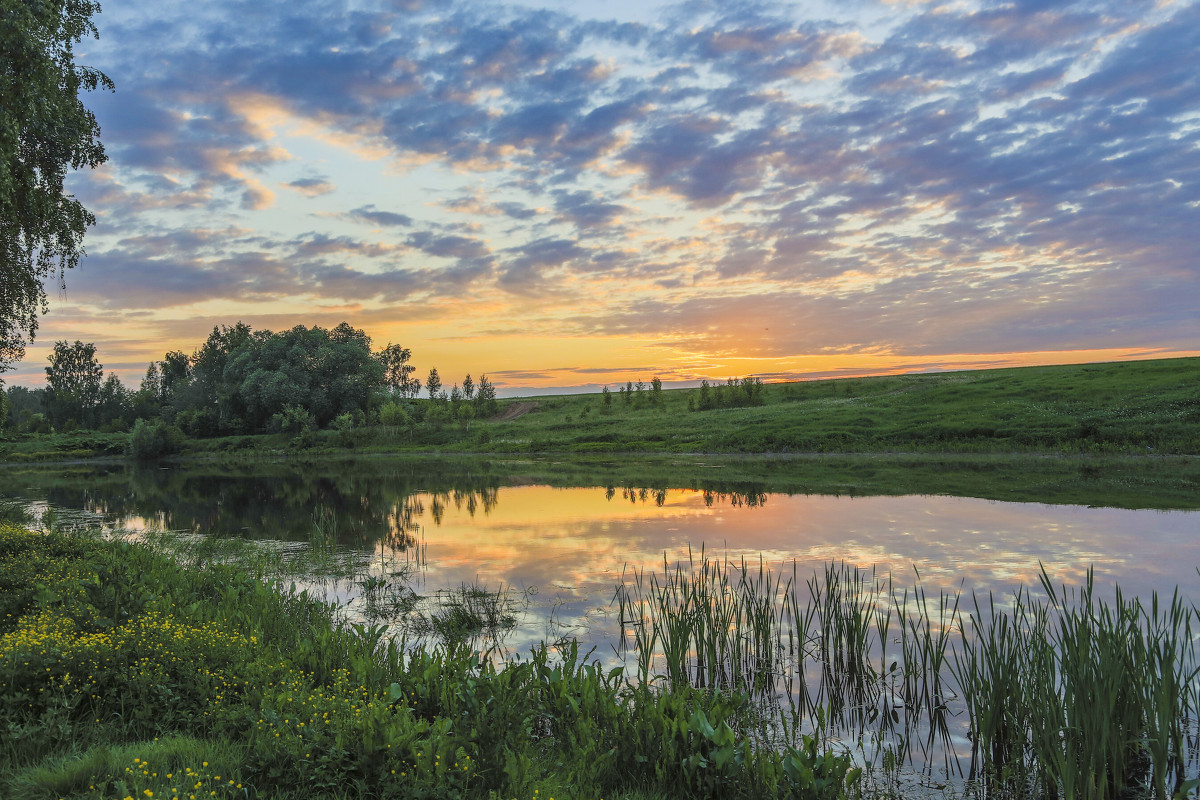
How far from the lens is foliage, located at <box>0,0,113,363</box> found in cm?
1362

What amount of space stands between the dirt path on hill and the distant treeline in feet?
8.09

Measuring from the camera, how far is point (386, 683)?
22.2ft

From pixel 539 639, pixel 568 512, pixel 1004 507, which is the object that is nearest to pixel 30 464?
pixel 568 512

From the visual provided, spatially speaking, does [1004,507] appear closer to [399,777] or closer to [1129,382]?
[399,777]

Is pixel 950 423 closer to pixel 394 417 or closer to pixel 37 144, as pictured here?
pixel 37 144

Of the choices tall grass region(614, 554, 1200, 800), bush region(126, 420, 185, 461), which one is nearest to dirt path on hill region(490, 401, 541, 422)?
bush region(126, 420, 185, 461)

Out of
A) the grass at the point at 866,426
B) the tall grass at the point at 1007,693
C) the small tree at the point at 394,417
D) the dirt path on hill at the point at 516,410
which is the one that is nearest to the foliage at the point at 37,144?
the tall grass at the point at 1007,693

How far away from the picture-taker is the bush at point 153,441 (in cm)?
7562

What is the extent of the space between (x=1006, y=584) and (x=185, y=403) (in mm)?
112228

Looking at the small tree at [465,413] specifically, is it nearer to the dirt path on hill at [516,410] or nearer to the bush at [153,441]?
the dirt path on hill at [516,410]

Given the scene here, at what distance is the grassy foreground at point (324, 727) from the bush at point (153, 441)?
268 ft

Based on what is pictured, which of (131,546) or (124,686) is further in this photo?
(131,546)

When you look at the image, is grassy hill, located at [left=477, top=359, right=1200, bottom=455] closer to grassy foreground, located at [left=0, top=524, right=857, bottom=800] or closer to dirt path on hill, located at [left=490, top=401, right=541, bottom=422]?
dirt path on hill, located at [left=490, top=401, right=541, bottom=422]

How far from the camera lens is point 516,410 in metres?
114
